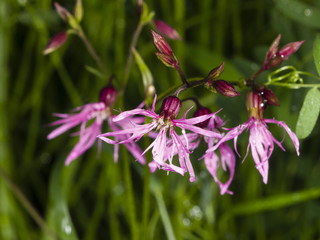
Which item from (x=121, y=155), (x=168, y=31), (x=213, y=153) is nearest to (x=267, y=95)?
(x=213, y=153)

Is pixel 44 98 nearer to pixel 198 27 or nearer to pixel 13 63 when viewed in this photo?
pixel 13 63

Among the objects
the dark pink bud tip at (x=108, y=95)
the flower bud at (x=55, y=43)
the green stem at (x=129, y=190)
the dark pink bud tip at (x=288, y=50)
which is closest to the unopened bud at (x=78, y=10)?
the flower bud at (x=55, y=43)

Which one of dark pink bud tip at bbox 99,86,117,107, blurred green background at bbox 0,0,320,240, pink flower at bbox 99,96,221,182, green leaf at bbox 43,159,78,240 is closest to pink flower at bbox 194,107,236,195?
pink flower at bbox 99,96,221,182

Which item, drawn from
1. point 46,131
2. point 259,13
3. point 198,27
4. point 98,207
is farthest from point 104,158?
point 259,13

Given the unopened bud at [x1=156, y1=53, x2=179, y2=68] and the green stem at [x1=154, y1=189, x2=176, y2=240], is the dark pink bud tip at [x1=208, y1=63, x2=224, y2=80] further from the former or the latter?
the green stem at [x1=154, y1=189, x2=176, y2=240]

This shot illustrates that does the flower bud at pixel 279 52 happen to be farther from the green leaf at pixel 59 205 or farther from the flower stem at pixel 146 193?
the green leaf at pixel 59 205

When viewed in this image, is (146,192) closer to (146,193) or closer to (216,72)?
(146,193)
